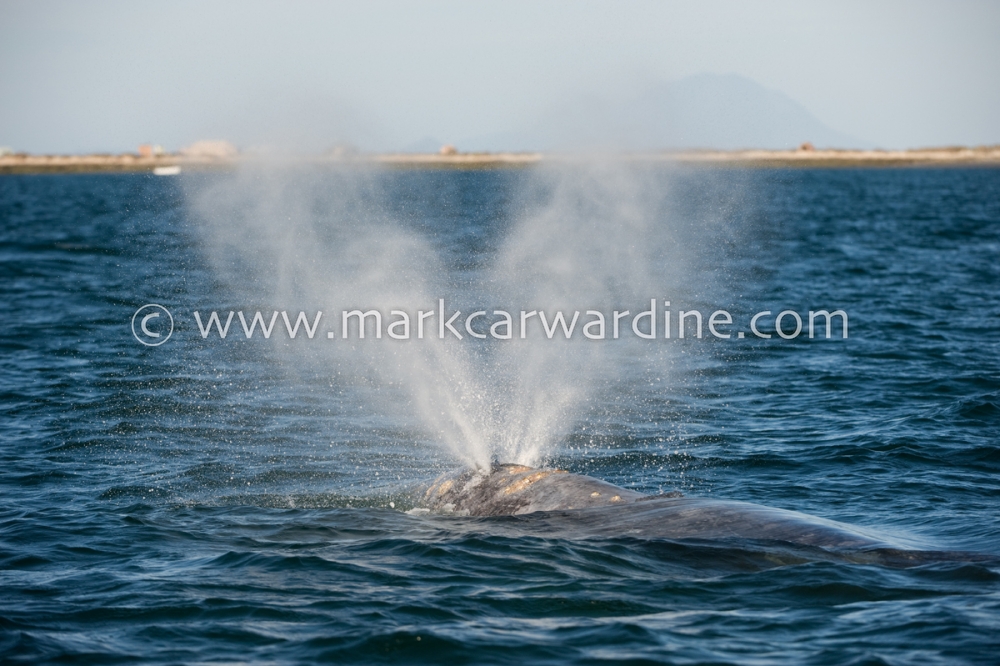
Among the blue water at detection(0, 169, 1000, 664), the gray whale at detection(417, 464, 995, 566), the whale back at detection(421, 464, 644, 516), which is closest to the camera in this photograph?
the blue water at detection(0, 169, 1000, 664)

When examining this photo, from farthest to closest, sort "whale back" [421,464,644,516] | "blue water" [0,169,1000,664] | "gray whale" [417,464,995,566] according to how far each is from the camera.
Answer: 1. "whale back" [421,464,644,516]
2. "gray whale" [417,464,995,566]
3. "blue water" [0,169,1000,664]

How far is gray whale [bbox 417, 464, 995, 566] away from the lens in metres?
9.88

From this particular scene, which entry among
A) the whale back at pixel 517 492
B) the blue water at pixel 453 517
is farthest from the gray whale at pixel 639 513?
the blue water at pixel 453 517

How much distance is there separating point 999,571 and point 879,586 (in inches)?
43.0

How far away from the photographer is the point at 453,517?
468 inches

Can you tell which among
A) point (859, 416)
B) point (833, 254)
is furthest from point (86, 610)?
point (833, 254)

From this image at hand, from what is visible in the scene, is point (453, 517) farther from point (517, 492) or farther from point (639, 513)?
point (639, 513)

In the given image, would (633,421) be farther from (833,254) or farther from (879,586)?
(833,254)

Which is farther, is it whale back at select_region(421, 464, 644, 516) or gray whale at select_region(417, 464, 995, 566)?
whale back at select_region(421, 464, 644, 516)

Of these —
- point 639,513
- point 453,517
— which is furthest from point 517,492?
point 639,513

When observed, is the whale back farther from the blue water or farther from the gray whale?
the blue water

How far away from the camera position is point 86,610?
361 inches

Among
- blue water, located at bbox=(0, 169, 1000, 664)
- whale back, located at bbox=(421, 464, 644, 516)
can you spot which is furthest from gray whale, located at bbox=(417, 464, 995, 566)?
blue water, located at bbox=(0, 169, 1000, 664)

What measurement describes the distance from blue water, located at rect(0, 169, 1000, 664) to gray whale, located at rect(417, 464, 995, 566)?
26 centimetres
